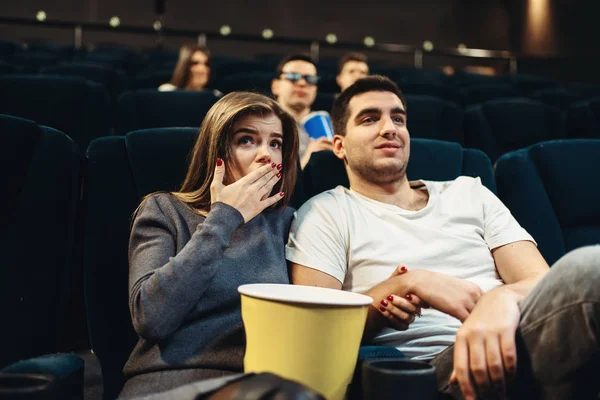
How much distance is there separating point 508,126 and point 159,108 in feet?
4.17

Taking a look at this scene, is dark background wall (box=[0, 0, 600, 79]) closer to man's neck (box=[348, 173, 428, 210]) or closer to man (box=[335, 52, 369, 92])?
man (box=[335, 52, 369, 92])

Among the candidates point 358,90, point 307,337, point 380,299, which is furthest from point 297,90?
point 307,337

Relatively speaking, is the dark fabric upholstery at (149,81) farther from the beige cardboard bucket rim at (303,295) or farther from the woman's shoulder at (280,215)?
the beige cardboard bucket rim at (303,295)

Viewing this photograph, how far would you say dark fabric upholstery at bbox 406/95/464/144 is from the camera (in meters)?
2.30

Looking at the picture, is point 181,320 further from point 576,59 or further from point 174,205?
point 576,59

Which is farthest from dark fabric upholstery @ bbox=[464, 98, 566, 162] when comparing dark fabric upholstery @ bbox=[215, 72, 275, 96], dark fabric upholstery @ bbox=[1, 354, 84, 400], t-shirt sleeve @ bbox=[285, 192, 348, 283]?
dark fabric upholstery @ bbox=[1, 354, 84, 400]

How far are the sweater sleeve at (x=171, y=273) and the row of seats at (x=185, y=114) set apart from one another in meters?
0.99

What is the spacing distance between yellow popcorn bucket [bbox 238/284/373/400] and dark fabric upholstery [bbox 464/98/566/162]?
1.69m

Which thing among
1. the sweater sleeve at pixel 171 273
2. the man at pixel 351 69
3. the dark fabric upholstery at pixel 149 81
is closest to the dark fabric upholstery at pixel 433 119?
the man at pixel 351 69

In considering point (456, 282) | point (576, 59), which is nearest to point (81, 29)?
point (576, 59)

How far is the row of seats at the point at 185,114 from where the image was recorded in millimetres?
1880

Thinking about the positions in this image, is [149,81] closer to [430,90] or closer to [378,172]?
[430,90]

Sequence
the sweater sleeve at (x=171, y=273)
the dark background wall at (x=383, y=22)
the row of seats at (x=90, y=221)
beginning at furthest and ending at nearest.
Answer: the dark background wall at (x=383, y=22)
the row of seats at (x=90, y=221)
the sweater sleeve at (x=171, y=273)

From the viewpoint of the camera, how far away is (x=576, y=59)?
636 centimetres
